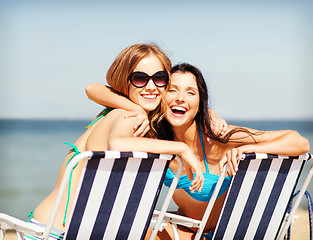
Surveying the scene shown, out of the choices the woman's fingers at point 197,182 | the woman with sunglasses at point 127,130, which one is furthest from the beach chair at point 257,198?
the woman with sunglasses at point 127,130

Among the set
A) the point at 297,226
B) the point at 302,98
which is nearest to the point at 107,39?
the point at 302,98

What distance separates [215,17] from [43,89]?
15789 mm

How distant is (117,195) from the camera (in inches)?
98.4

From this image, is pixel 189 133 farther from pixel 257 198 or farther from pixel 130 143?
pixel 130 143

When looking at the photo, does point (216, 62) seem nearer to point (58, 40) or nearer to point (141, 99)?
point (58, 40)

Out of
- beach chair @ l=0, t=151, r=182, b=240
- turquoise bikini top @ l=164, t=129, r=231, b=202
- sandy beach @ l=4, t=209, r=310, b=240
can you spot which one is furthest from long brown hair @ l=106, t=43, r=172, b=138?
sandy beach @ l=4, t=209, r=310, b=240

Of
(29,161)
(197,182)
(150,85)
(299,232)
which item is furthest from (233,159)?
(29,161)

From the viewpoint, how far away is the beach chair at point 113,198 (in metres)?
2.38

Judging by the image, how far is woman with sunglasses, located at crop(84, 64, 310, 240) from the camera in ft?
11.0

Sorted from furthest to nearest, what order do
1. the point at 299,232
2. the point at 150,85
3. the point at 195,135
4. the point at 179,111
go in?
the point at 299,232
the point at 195,135
the point at 179,111
the point at 150,85

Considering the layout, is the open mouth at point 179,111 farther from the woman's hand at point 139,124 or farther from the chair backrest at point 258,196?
the chair backrest at point 258,196

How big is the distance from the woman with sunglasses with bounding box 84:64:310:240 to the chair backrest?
1.01 feet

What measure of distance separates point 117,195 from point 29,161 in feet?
65.1

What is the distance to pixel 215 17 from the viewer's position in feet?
131
